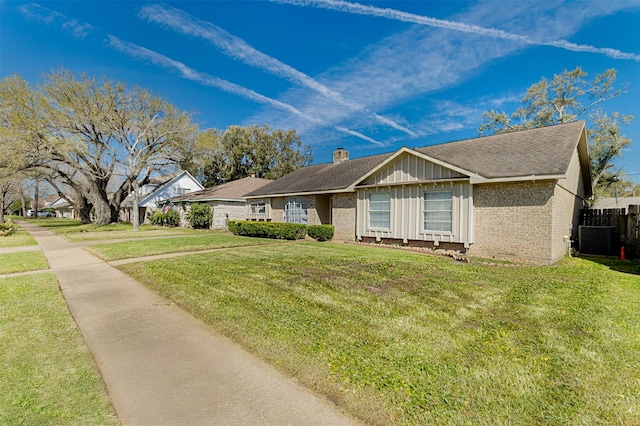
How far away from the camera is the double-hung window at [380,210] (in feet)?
43.6

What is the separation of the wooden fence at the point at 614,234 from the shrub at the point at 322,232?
423 inches

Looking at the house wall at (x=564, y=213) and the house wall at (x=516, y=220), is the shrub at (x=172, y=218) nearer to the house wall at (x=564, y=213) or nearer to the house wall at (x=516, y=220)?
the house wall at (x=516, y=220)

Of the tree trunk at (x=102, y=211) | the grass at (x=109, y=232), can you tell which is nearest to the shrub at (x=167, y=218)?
the grass at (x=109, y=232)

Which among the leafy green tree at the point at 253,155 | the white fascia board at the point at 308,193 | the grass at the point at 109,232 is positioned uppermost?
the leafy green tree at the point at 253,155

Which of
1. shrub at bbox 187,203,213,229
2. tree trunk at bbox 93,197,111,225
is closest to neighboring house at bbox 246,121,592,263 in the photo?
shrub at bbox 187,203,213,229

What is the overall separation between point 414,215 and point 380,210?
1.77 m

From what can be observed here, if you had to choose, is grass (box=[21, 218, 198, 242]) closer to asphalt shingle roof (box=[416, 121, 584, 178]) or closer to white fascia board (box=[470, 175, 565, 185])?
asphalt shingle roof (box=[416, 121, 584, 178])

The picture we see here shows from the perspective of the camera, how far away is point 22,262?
9.45m

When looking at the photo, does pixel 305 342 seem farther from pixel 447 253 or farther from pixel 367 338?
pixel 447 253

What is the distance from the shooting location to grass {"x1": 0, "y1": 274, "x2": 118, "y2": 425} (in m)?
2.44

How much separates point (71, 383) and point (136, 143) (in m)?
28.3

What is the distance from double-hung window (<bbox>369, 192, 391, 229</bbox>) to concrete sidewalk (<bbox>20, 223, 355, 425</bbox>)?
32.5 ft

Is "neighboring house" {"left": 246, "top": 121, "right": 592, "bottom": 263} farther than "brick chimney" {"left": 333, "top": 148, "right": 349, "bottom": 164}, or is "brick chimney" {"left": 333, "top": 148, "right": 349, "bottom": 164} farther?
"brick chimney" {"left": 333, "top": 148, "right": 349, "bottom": 164}

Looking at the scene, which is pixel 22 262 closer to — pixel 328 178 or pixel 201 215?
pixel 328 178
